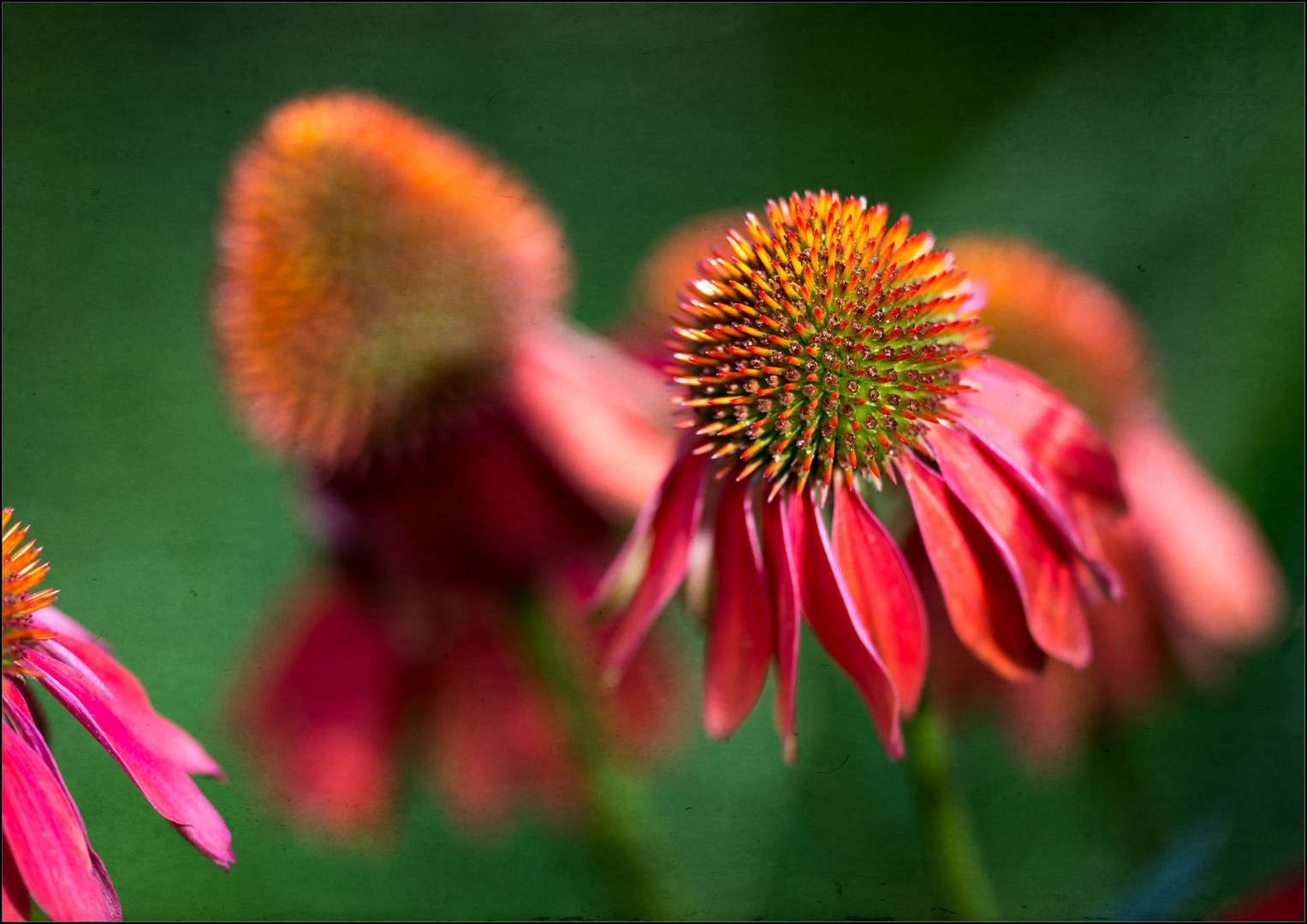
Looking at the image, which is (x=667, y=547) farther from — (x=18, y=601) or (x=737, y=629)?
(x=18, y=601)

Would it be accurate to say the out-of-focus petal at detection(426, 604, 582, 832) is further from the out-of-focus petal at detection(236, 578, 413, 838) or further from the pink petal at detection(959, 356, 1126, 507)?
the pink petal at detection(959, 356, 1126, 507)

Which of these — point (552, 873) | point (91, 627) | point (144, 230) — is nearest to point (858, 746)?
point (552, 873)

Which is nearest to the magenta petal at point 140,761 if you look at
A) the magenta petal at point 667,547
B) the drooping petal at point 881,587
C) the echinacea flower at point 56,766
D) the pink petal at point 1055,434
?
the echinacea flower at point 56,766

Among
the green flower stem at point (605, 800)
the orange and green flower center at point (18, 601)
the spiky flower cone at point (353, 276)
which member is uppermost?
the spiky flower cone at point (353, 276)

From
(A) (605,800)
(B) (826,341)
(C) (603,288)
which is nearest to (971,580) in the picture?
(B) (826,341)

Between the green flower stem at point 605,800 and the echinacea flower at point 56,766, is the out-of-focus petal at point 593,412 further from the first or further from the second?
the echinacea flower at point 56,766

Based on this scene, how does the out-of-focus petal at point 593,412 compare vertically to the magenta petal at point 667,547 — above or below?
above

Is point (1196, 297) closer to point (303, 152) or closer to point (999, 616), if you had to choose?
point (999, 616)
